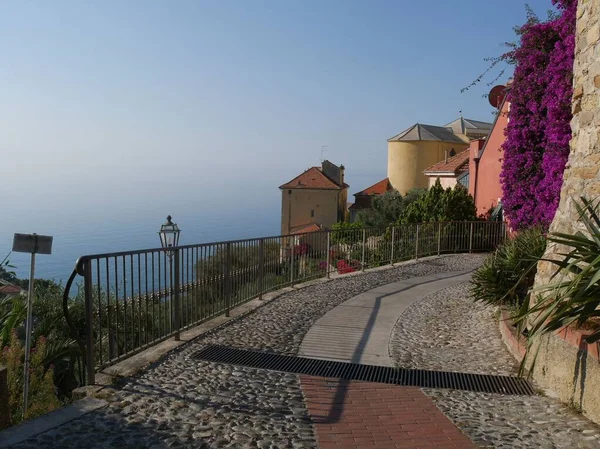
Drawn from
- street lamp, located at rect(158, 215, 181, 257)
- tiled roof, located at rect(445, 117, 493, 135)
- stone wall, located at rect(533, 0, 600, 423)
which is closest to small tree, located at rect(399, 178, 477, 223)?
street lamp, located at rect(158, 215, 181, 257)

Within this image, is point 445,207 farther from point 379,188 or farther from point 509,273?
point 379,188

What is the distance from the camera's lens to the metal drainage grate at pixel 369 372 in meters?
5.34

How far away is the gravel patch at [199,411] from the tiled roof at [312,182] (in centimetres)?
4836

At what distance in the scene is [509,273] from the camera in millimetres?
8180

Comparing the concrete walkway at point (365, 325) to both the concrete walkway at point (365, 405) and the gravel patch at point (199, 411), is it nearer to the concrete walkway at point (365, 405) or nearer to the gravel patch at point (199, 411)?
the concrete walkway at point (365, 405)

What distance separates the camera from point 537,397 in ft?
16.4

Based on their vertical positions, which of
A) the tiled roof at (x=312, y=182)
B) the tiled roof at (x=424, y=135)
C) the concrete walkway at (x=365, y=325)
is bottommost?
the concrete walkway at (x=365, y=325)

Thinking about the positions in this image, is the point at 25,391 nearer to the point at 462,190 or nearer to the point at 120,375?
the point at 120,375

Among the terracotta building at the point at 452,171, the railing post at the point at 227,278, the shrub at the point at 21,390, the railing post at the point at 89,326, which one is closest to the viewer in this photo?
the railing post at the point at 89,326

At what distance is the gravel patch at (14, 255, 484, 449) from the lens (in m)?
3.88

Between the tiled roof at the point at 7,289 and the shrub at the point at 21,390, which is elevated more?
the tiled roof at the point at 7,289

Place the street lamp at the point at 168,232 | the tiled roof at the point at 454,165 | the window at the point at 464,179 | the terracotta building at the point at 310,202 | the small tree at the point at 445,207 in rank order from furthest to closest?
the terracotta building at the point at 310,202 → the tiled roof at the point at 454,165 → the window at the point at 464,179 → the small tree at the point at 445,207 → the street lamp at the point at 168,232

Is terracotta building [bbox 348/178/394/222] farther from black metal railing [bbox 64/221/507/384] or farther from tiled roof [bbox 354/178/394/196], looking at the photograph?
black metal railing [bbox 64/221/507/384]

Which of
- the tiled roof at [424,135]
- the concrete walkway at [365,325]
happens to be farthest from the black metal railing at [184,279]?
the tiled roof at [424,135]
